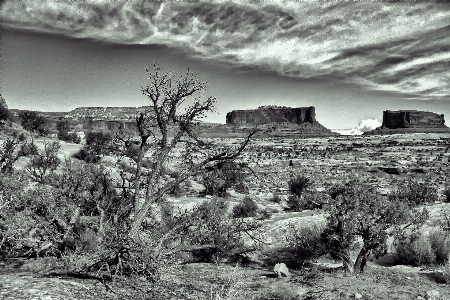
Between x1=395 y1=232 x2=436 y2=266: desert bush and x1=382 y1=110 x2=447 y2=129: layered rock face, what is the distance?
620ft

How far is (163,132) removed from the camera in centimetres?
1039

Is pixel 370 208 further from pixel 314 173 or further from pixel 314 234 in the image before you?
pixel 314 173

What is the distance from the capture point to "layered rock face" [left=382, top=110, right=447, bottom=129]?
183 m

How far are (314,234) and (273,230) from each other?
4816mm

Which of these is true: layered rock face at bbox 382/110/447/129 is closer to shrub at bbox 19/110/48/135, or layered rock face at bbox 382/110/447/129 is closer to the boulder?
shrub at bbox 19/110/48/135

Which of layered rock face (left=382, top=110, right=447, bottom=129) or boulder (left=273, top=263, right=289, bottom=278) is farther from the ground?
layered rock face (left=382, top=110, right=447, bottom=129)

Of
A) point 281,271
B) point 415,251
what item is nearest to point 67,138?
point 281,271

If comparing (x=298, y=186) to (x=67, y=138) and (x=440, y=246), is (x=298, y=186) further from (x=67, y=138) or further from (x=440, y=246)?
(x=67, y=138)

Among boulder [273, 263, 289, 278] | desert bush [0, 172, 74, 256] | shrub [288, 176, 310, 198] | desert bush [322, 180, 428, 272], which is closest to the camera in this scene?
desert bush [0, 172, 74, 256]

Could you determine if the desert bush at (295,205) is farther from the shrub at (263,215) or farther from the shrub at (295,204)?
the shrub at (263,215)

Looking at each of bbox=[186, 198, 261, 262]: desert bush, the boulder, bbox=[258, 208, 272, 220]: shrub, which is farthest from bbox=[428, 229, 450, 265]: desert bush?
bbox=[258, 208, 272, 220]: shrub

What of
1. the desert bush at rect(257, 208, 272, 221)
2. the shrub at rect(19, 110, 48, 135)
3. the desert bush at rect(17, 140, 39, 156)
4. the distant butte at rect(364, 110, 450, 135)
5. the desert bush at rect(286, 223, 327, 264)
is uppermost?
the distant butte at rect(364, 110, 450, 135)

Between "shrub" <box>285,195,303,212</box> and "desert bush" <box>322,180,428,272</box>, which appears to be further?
"shrub" <box>285,195,303,212</box>

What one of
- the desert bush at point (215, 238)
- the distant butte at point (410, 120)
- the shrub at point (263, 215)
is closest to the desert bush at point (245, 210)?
the shrub at point (263, 215)
